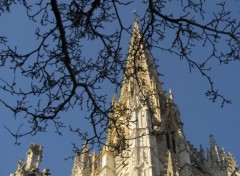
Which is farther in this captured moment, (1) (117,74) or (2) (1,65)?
(1) (117,74)

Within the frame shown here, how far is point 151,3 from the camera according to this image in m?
6.31

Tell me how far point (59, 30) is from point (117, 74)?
1.04 m

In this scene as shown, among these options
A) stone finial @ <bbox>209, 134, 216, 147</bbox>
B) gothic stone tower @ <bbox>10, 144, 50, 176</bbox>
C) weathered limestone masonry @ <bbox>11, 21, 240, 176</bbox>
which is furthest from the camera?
stone finial @ <bbox>209, 134, 216, 147</bbox>

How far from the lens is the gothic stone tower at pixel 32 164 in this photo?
71.8 ft

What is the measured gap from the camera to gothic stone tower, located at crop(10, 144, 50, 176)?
71.8 feet

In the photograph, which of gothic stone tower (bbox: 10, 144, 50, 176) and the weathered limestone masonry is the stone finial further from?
gothic stone tower (bbox: 10, 144, 50, 176)

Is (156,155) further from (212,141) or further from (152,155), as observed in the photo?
(212,141)

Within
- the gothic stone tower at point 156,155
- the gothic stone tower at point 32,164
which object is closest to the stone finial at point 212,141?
the gothic stone tower at point 156,155

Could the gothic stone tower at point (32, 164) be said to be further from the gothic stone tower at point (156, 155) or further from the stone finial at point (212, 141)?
the stone finial at point (212, 141)

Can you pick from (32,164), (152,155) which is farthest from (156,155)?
Result: (32,164)

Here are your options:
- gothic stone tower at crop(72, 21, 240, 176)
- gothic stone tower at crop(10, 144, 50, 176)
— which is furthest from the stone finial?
gothic stone tower at crop(10, 144, 50, 176)

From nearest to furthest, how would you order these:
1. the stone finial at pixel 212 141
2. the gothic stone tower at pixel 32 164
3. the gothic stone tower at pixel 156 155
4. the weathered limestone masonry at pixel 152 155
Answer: the gothic stone tower at pixel 32 164 → the weathered limestone masonry at pixel 152 155 → the gothic stone tower at pixel 156 155 → the stone finial at pixel 212 141

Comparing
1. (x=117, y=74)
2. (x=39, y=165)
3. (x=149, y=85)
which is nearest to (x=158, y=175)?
(x=39, y=165)

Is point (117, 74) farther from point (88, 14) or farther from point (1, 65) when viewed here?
point (1, 65)
